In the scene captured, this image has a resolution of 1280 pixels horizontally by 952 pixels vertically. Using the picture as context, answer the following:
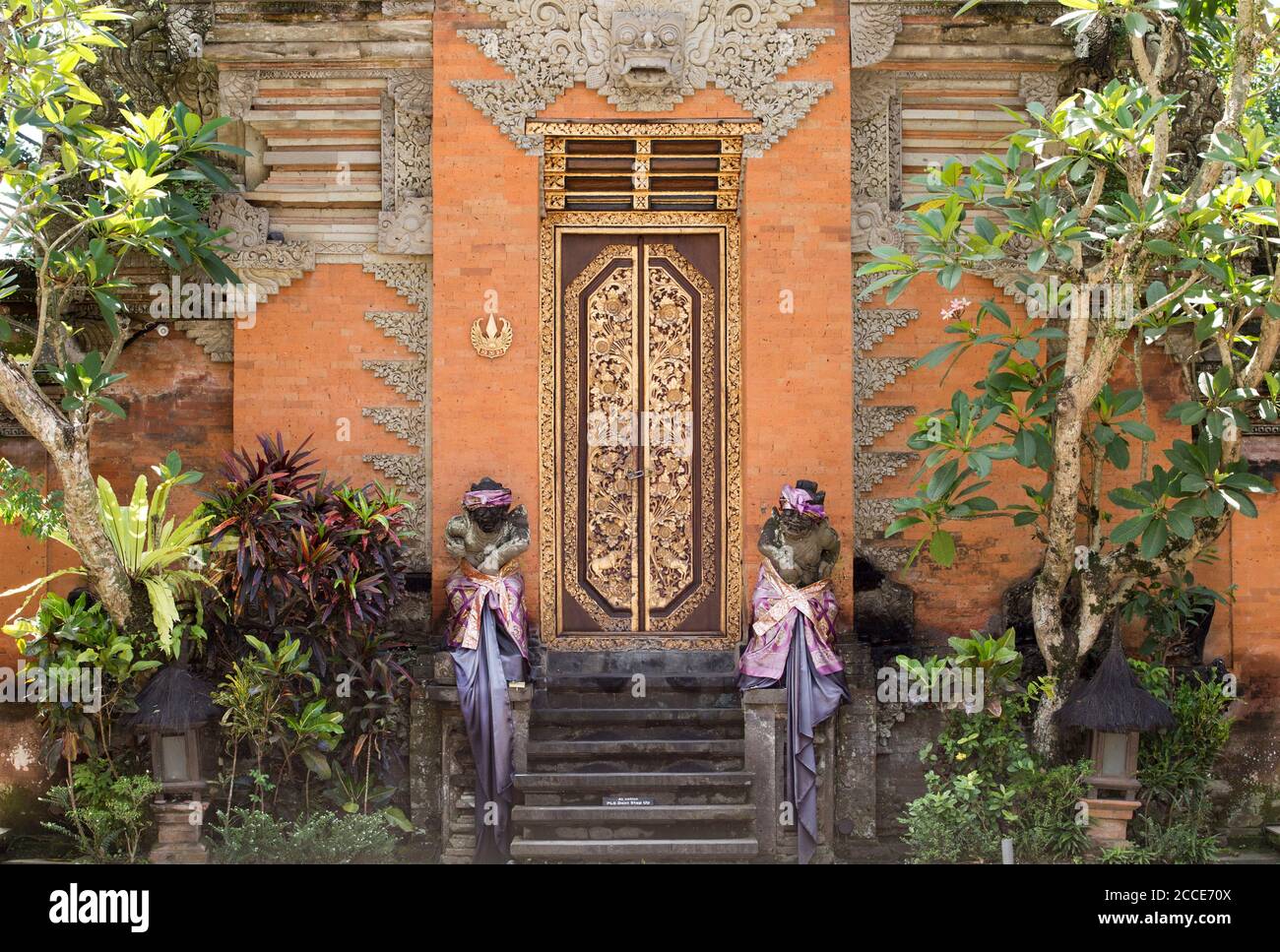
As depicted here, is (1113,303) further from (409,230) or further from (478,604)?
(409,230)

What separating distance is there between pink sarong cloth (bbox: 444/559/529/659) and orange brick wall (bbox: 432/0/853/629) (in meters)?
0.36

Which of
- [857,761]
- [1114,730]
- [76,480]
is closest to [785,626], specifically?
[857,761]

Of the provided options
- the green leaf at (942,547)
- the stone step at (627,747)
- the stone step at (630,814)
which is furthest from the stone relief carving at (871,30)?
the stone step at (630,814)

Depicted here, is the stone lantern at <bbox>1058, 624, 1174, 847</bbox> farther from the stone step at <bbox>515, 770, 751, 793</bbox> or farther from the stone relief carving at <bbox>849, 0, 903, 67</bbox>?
the stone relief carving at <bbox>849, 0, 903, 67</bbox>

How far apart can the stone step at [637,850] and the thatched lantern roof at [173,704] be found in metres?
1.85

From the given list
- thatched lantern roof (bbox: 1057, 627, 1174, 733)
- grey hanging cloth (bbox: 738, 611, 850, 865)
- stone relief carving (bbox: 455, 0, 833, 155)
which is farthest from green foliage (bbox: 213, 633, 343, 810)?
thatched lantern roof (bbox: 1057, 627, 1174, 733)

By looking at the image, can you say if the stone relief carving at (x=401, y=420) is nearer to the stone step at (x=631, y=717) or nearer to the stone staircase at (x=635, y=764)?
the stone staircase at (x=635, y=764)

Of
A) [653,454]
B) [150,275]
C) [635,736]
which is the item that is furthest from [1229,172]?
[150,275]

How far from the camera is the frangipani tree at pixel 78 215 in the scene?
8.68 meters

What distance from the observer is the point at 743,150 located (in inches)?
390

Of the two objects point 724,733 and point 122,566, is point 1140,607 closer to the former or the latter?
point 724,733

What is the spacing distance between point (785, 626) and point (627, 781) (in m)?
1.25

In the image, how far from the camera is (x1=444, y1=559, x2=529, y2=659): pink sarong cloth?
9.34 metres

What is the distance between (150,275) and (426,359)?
1.85 metres
